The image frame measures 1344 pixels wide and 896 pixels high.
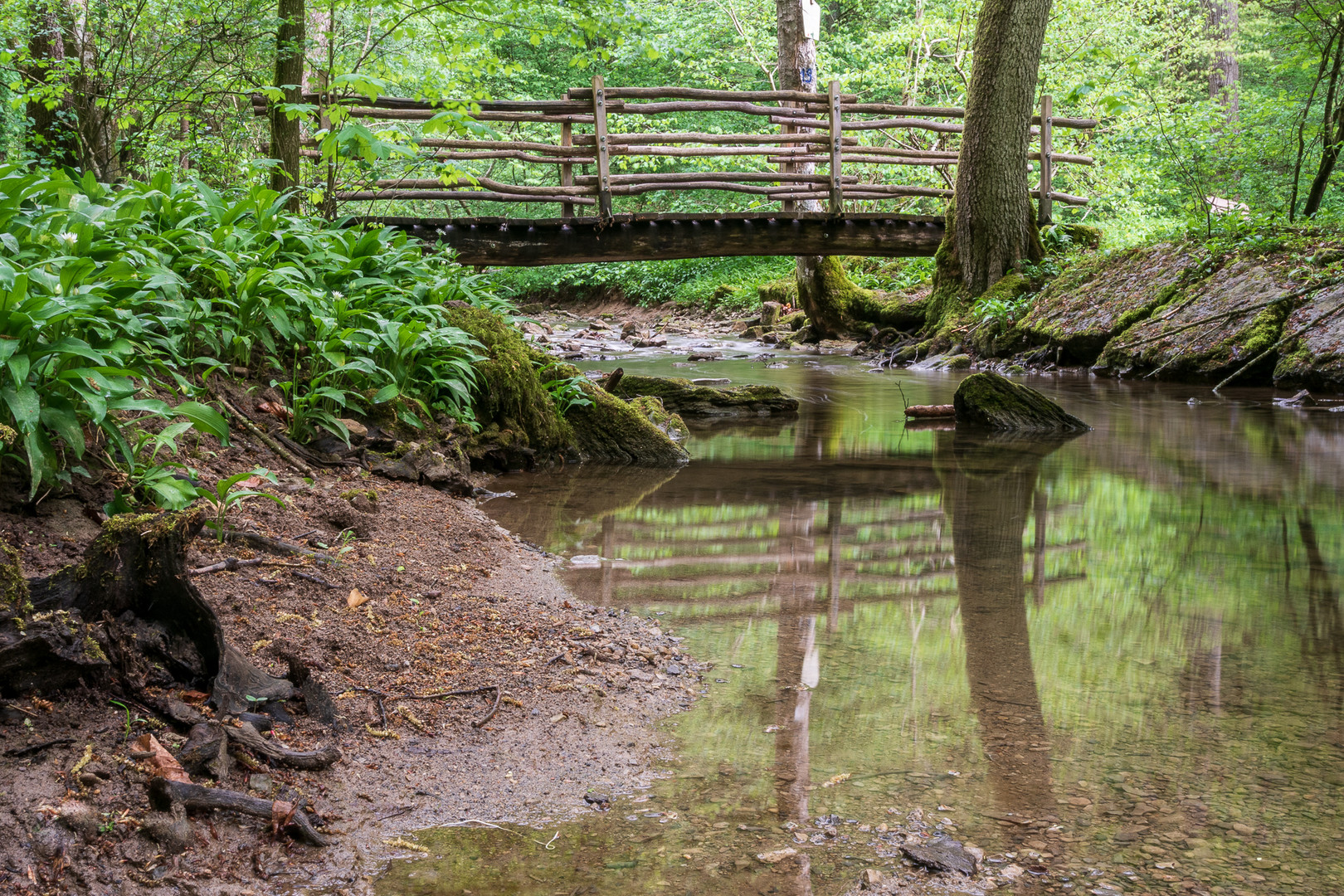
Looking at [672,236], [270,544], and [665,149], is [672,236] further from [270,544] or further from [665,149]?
[270,544]

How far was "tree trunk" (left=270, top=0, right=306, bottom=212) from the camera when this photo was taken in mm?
6121

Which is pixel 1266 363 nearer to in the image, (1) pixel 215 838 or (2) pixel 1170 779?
(2) pixel 1170 779

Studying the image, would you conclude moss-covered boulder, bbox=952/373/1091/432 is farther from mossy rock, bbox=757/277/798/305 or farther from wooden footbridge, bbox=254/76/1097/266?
mossy rock, bbox=757/277/798/305

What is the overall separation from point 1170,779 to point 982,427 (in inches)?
192

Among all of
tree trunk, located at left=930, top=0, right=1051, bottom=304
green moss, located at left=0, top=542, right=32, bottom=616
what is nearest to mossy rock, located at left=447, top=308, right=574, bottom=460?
green moss, located at left=0, top=542, right=32, bottom=616

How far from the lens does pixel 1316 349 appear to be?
758cm

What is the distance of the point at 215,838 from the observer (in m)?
1.40

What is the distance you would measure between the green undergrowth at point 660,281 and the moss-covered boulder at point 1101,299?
310 inches

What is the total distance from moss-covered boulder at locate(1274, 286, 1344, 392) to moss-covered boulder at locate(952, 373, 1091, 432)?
8.48 feet

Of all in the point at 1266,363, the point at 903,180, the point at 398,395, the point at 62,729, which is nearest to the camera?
the point at 62,729

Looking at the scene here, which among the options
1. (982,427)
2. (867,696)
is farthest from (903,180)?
(867,696)

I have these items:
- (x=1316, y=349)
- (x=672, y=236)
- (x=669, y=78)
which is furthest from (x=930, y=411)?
(x=669, y=78)

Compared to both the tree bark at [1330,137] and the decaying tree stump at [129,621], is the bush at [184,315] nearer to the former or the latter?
the decaying tree stump at [129,621]

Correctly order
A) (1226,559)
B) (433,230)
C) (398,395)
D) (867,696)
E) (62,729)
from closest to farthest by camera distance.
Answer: (62,729), (867,696), (1226,559), (398,395), (433,230)
